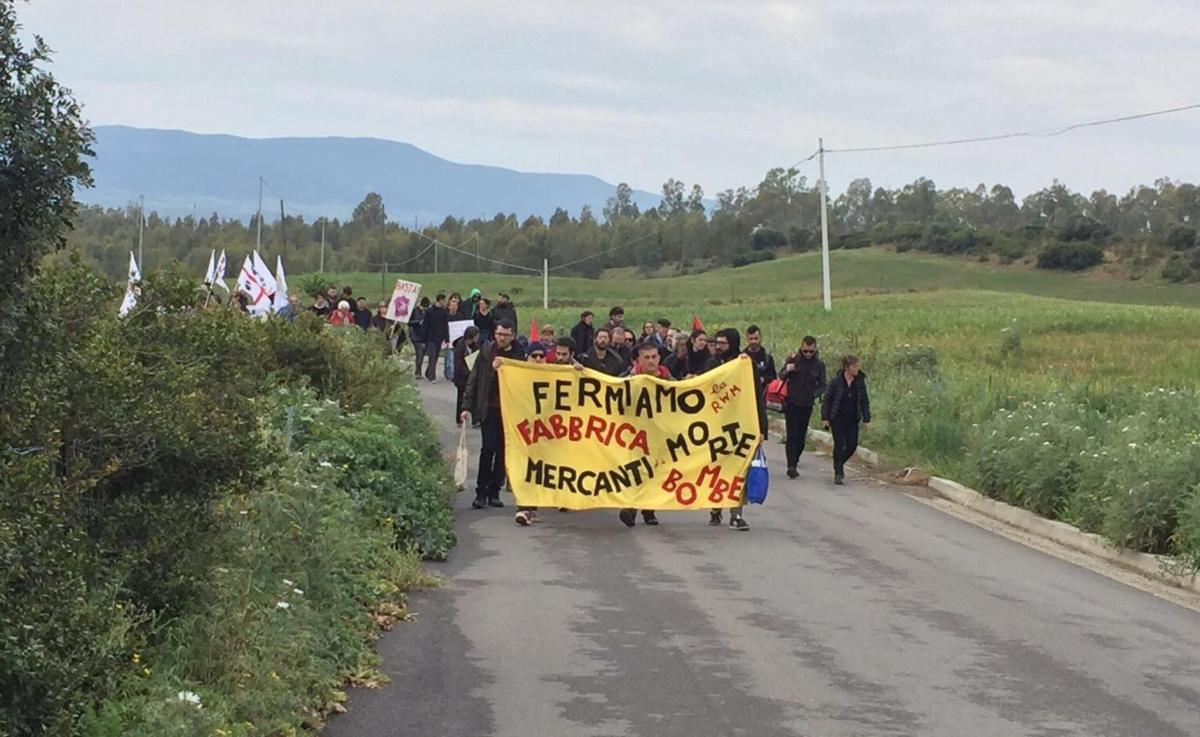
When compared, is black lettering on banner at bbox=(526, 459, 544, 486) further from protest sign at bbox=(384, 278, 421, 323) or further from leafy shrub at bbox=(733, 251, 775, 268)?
leafy shrub at bbox=(733, 251, 775, 268)

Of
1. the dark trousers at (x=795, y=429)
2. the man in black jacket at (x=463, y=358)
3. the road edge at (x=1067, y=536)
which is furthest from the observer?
the man in black jacket at (x=463, y=358)

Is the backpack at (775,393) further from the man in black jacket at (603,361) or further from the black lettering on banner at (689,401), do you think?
the black lettering on banner at (689,401)

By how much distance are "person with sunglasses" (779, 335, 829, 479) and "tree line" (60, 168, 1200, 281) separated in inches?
3043

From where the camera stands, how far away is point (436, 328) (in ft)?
102

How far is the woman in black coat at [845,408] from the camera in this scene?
60.6 feet

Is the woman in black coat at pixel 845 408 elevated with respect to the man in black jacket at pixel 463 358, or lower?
lower

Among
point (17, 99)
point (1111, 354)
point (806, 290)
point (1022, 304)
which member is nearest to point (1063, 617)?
point (17, 99)

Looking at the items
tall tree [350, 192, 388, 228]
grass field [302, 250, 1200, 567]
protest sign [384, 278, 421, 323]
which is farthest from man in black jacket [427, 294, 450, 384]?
tall tree [350, 192, 388, 228]

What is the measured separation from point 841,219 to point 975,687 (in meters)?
195

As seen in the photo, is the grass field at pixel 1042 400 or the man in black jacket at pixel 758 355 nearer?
the grass field at pixel 1042 400

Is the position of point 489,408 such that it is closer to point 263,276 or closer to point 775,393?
point 775,393

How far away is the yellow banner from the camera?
1486 cm

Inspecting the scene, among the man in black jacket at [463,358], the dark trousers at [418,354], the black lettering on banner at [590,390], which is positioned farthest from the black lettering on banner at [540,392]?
the dark trousers at [418,354]

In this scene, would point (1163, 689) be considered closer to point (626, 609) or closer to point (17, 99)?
point (626, 609)
